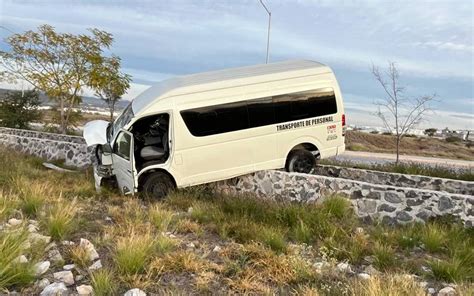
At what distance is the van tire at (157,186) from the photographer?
9820 millimetres

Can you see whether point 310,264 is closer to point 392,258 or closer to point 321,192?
point 392,258

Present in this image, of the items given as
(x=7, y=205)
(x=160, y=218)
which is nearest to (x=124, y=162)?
(x=160, y=218)

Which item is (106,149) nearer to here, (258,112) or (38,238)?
(258,112)

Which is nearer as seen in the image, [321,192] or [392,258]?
[392,258]

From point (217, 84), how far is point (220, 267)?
5871mm

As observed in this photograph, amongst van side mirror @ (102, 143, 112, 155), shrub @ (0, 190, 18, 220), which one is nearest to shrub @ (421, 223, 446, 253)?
shrub @ (0, 190, 18, 220)

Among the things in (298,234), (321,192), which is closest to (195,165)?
(321,192)

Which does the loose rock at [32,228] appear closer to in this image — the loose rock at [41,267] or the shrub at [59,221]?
the shrub at [59,221]

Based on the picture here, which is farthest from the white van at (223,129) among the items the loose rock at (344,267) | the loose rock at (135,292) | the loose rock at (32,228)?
the loose rock at (135,292)

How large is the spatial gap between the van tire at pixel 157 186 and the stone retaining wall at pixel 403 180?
501 centimetres

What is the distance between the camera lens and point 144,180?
32.4 feet

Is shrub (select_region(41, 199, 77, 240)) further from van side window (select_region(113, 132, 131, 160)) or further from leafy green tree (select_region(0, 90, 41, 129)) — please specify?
leafy green tree (select_region(0, 90, 41, 129))

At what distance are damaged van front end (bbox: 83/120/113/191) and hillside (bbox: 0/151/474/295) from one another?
1.55 meters

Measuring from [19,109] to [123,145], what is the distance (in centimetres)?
1935
